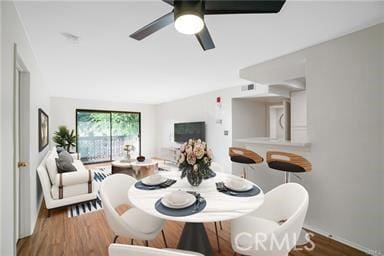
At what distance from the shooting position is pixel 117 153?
712 cm

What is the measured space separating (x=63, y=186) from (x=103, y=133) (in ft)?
14.2

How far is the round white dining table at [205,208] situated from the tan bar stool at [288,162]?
2.75 feet

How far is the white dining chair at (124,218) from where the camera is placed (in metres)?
1.43

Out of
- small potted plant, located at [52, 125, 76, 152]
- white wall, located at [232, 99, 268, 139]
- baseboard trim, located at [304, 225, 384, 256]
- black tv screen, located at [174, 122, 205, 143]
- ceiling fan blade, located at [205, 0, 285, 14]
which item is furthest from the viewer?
black tv screen, located at [174, 122, 205, 143]

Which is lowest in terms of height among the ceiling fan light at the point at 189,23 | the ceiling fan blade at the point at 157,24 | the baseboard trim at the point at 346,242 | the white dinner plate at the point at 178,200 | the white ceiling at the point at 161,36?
the baseboard trim at the point at 346,242

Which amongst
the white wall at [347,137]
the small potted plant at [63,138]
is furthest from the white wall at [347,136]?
the small potted plant at [63,138]

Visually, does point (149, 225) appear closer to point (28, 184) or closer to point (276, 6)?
point (28, 184)

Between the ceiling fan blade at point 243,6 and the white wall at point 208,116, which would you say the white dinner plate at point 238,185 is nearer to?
the ceiling fan blade at point 243,6

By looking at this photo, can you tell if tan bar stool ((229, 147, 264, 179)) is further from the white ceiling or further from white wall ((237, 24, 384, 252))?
the white ceiling

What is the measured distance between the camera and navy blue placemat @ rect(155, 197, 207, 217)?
122 centimetres

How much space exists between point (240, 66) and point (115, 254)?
10.2 feet

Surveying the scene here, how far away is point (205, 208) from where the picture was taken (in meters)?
1.29

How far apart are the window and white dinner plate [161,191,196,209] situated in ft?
20.5

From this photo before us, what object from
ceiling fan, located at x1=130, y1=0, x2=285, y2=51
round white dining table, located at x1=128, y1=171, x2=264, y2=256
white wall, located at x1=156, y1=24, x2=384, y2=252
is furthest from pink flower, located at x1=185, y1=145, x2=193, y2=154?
white wall, located at x1=156, y1=24, x2=384, y2=252
